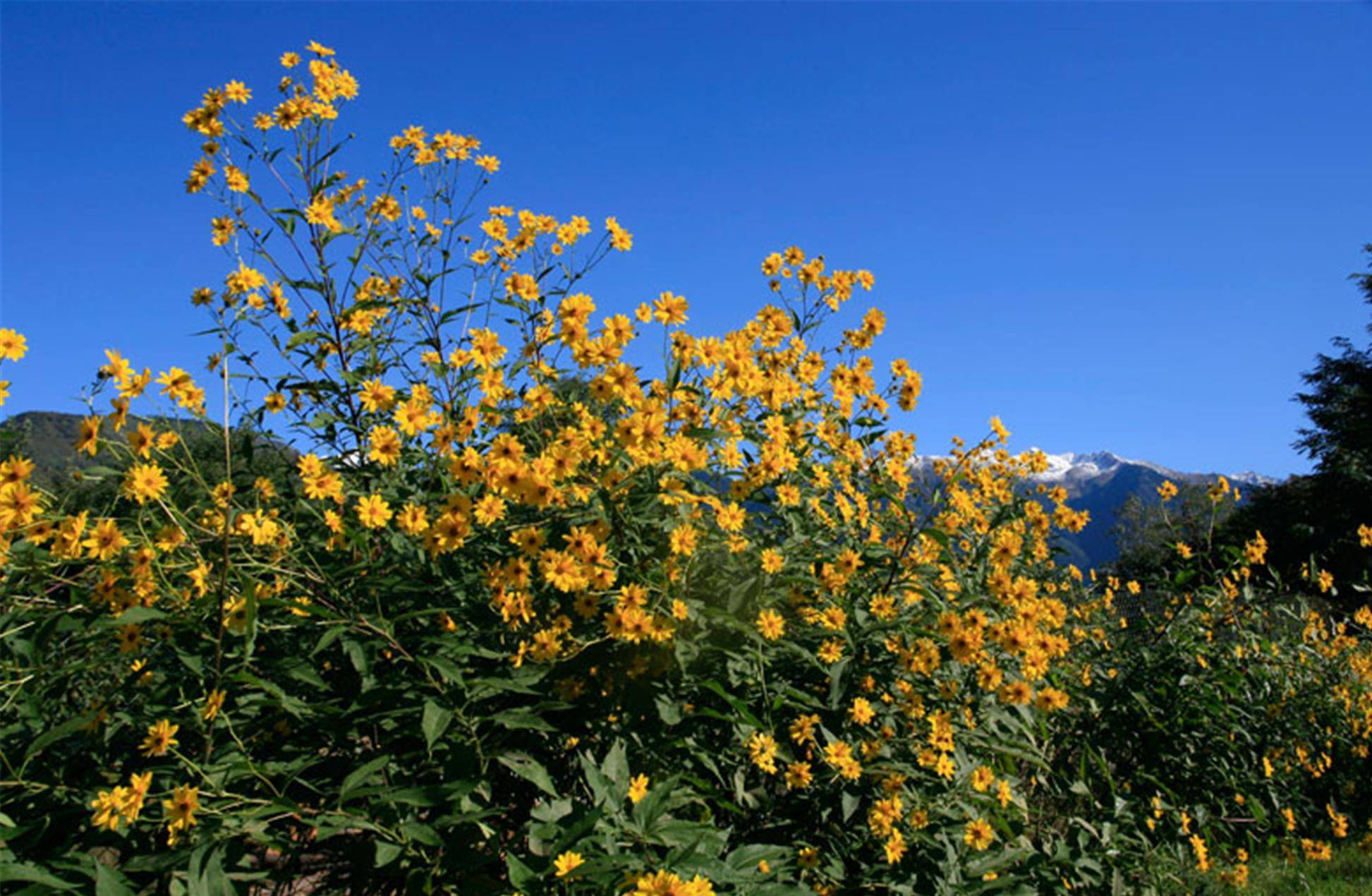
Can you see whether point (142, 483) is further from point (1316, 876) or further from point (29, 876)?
point (1316, 876)

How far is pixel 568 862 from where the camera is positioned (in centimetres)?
146

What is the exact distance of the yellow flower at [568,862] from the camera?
1437 millimetres

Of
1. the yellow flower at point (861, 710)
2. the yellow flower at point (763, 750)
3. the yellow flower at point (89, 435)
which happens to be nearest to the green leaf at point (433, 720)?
the yellow flower at point (763, 750)

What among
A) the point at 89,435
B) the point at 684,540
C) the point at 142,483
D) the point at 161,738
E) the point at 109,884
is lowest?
the point at 109,884

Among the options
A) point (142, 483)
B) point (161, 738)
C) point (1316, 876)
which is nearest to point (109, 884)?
point (161, 738)

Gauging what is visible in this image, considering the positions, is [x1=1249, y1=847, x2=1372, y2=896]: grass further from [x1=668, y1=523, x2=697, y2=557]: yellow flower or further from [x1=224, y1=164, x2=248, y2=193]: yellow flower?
[x1=224, y1=164, x2=248, y2=193]: yellow flower

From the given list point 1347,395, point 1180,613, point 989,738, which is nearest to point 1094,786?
point 1180,613

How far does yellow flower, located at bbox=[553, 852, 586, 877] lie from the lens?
144cm

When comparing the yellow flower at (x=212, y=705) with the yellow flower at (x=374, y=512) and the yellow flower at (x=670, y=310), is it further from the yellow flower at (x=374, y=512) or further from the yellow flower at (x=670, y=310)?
the yellow flower at (x=670, y=310)

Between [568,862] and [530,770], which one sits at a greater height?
[530,770]

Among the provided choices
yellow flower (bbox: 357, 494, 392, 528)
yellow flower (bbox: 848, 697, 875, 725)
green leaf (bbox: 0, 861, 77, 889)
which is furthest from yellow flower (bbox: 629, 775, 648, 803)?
green leaf (bbox: 0, 861, 77, 889)

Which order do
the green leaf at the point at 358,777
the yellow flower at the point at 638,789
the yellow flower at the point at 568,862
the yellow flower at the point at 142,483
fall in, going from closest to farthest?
1. the yellow flower at the point at 568,862
2. the green leaf at the point at 358,777
3. the yellow flower at the point at 142,483
4. the yellow flower at the point at 638,789

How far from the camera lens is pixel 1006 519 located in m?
2.98

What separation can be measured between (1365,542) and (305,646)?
216 inches
